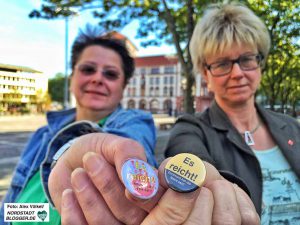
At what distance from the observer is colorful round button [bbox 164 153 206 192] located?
534mm

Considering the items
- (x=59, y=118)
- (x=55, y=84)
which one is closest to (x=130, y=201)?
(x=55, y=84)

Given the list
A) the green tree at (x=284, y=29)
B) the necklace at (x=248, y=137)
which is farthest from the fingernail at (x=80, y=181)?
the green tree at (x=284, y=29)

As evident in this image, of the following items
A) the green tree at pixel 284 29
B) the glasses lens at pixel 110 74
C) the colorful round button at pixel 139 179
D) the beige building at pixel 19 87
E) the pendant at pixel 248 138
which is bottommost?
the pendant at pixel 248 138

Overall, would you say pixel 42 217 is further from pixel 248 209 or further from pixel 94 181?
pixel 248 209

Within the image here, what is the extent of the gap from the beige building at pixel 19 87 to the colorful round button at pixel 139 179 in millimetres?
404

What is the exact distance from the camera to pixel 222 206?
1.95 ft

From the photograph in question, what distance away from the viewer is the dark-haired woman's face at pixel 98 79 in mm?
1822

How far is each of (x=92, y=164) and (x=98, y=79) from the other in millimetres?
1271

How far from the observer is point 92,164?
0.59 metres

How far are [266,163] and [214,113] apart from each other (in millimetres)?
323

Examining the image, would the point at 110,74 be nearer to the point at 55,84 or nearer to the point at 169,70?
the point at 55,84

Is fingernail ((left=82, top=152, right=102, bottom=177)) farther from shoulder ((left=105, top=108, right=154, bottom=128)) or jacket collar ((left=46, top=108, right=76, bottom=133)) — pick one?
jacket collar ((left=46, top=108, right=76, bottom=133))

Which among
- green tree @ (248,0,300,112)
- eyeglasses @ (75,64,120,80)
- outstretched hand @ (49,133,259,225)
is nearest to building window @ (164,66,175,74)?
green tree @ (248,0,300,112)

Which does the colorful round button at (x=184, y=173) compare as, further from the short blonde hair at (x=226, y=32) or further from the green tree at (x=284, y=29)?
the green tree at (x=284, y=29)
